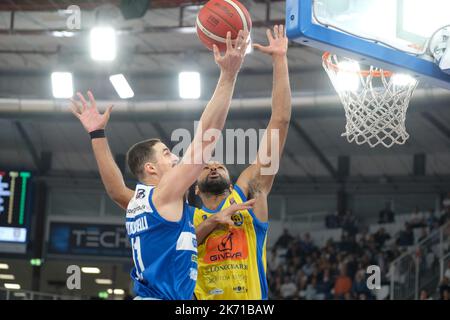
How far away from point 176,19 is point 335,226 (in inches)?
268

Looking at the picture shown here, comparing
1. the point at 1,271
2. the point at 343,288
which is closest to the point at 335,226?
the point at 343,288

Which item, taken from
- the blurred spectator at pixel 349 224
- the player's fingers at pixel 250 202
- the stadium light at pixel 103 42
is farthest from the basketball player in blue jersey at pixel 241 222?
the blurred spectator at pixel 349 224

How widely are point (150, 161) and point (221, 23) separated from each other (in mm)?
1201

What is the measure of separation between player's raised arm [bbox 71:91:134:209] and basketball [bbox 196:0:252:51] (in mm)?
803

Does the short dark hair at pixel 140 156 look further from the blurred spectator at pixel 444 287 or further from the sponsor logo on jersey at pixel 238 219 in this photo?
the blurred spectator at pixel 444 287

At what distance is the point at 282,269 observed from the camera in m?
18.5

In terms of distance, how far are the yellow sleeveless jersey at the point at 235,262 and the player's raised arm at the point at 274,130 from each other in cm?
12

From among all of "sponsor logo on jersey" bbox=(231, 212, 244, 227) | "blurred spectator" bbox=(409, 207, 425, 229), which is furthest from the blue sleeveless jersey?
"blurred spectator" bbox=(409, 207, 425, 229)

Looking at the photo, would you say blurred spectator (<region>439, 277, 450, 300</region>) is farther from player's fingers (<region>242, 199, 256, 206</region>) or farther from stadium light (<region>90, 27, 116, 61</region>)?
player's fingers (<region>242, 199, 256, 206</region>)

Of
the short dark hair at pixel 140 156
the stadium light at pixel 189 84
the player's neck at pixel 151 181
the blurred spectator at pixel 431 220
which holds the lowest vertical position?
the player's neck at pixel 151 181

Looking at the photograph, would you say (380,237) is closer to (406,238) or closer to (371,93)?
(406,238)

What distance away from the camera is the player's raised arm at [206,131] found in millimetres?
3934

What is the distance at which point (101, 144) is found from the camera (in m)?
4.82

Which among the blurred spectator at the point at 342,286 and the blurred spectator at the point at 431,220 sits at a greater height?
the blurred spectator at the point at 431,220
